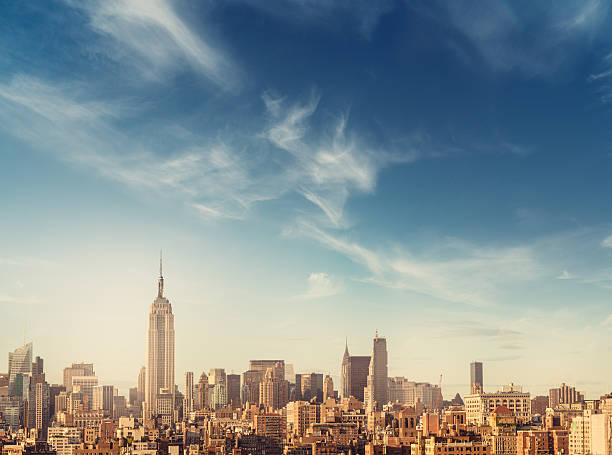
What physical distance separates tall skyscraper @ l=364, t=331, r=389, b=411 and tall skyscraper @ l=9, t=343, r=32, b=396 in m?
46.8

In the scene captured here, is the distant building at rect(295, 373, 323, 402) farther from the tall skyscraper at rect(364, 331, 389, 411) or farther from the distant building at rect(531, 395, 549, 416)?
the distant building at rect(531, 395, 549, 416)

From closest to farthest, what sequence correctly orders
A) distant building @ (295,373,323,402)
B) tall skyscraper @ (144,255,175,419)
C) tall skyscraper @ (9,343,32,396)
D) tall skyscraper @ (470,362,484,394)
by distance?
tall skyscraper @ (470,362,484,394) → tall skyscraper @ (9,343,32,396) → distant building @ (295,373,323,402) → tall skyscraper @ (144,255,175,419)

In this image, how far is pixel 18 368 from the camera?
12200cm

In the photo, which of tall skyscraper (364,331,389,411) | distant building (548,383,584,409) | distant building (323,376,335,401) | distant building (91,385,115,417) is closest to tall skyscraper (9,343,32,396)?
distant building (91,385,115,417)

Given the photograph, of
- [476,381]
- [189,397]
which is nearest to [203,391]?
[189,397]

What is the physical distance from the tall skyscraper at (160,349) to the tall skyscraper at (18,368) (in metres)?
30.8

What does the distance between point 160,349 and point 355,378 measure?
119 ft

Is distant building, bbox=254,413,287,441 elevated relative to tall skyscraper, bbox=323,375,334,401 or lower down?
lower down

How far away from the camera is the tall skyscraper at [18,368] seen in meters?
116

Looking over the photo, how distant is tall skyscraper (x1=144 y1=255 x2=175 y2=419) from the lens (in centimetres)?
15700

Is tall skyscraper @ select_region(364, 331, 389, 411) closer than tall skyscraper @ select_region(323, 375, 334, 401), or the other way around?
tall skyscraper @ select_region(323, 375, 334, 401)

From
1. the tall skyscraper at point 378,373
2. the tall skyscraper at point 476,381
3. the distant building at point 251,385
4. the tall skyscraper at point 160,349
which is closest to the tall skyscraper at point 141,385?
the tall skyscraper at point 160,349

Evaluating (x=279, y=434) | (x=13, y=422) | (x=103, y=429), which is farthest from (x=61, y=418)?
(x=279, y=434)

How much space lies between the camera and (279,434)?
90.0 m
